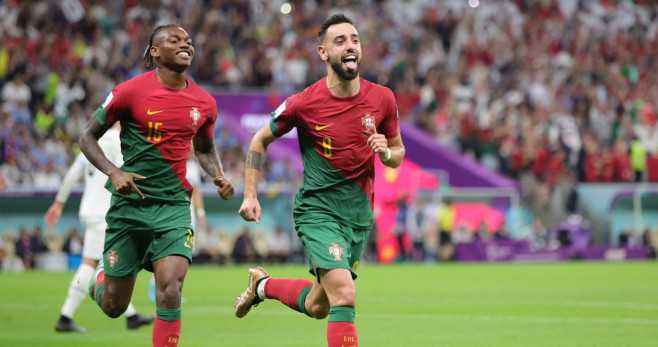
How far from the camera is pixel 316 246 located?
24.2 ft

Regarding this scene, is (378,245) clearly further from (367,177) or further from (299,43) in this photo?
(367,177)

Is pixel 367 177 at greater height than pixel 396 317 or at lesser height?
greater

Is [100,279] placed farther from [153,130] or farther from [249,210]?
[249,210]

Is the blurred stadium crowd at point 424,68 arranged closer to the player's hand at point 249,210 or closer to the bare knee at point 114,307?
the bare knee at point 114,307

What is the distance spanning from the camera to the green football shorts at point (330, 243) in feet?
24.0

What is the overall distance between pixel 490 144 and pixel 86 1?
12.7 m

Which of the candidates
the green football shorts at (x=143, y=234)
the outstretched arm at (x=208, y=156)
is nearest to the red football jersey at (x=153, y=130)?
the green football shorts at (x=143, y=234)

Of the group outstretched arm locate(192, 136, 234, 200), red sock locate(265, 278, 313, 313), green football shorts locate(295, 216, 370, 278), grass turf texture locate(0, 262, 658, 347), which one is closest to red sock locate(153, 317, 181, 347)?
green football shorts locate(295, 216, 370, 278)

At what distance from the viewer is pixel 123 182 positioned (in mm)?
7438

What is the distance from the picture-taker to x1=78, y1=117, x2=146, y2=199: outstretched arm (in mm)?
7449

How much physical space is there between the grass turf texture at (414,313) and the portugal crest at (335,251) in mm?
2410

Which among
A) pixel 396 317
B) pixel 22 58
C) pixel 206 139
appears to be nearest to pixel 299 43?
pixel 22 58

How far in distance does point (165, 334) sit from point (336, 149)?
74.9 inches

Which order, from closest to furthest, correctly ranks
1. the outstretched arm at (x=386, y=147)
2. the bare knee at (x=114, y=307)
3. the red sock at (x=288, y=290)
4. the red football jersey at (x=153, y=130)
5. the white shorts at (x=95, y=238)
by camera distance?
1. the outstretched arm at (x=386, y=147)
2. the red football jersey at (x=153, y=130)
3. the bare knee at (x=114, y=307)
4. the red sock at (x=288, y=290)
5. the white shorts at (x=95, y=238)
